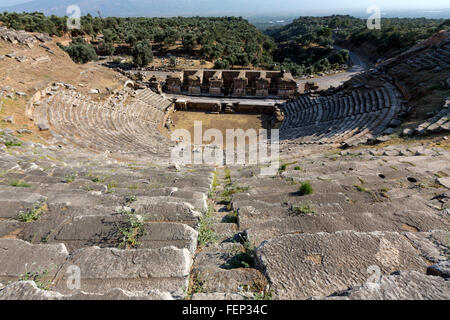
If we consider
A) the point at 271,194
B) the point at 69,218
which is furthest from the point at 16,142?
the point at 271,194

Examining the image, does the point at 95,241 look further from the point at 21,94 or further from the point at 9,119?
the point at 21,94

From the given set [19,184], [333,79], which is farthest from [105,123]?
[333,79]

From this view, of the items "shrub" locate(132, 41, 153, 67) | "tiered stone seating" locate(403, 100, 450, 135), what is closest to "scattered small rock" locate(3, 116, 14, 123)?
"tiered stone seating" locate(403, 100, 450, 135)

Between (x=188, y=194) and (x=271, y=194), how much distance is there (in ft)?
7.26

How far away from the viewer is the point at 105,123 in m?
18.0

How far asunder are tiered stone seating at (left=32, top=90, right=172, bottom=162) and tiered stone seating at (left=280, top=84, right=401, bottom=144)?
10670 mm

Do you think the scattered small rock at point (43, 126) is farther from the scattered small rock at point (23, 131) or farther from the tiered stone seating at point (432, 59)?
the tiered stone seating at point (432, 59)

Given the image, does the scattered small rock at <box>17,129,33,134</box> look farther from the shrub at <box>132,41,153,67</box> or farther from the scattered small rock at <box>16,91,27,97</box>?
the shrub at <box>132,41,153,67</box>

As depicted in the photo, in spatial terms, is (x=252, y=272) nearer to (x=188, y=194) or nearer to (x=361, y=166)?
(x=188, y=194)

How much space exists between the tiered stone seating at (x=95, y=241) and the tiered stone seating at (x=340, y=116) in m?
11.7

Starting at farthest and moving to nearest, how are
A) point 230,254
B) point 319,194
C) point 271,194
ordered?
point 271,194 < point 319,194 < point 230,254

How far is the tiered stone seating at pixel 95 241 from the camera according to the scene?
2721 millimetres
